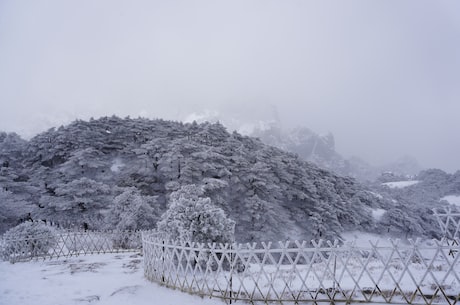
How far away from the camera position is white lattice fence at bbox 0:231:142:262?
46.3 feet

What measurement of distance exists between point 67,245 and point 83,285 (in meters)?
9.12

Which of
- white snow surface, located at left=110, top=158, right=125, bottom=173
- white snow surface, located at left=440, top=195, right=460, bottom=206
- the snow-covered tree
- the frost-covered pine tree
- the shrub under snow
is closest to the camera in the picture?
the frost-covered pine tree

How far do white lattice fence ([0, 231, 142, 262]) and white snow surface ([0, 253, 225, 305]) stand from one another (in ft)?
2.44

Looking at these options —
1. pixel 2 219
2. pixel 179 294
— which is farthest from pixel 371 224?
pixel 2 219

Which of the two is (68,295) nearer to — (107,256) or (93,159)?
(107,256)

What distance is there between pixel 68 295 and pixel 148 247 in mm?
2427

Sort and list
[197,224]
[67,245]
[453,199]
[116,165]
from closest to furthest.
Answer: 1. [197,224]
2. [67,245]
3. [116,165]
4. [453,199]

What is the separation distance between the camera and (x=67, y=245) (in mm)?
17359

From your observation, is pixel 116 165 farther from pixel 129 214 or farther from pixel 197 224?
pixel 197 224

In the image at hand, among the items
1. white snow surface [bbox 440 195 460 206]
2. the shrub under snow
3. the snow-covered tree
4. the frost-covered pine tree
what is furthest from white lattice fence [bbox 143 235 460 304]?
white snow surface [bbox 440 195 460 206]

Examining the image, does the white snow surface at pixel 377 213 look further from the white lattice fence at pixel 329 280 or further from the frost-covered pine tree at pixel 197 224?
the frost-covered pine tree at pixel 197 224

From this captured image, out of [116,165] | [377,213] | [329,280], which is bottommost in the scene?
[116,165]

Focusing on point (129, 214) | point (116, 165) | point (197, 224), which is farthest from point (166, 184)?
point (197, 224)

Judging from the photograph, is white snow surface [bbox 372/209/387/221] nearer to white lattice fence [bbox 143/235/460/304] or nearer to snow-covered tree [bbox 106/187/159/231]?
snow-covered tree [bbox 106/187/159/231]
